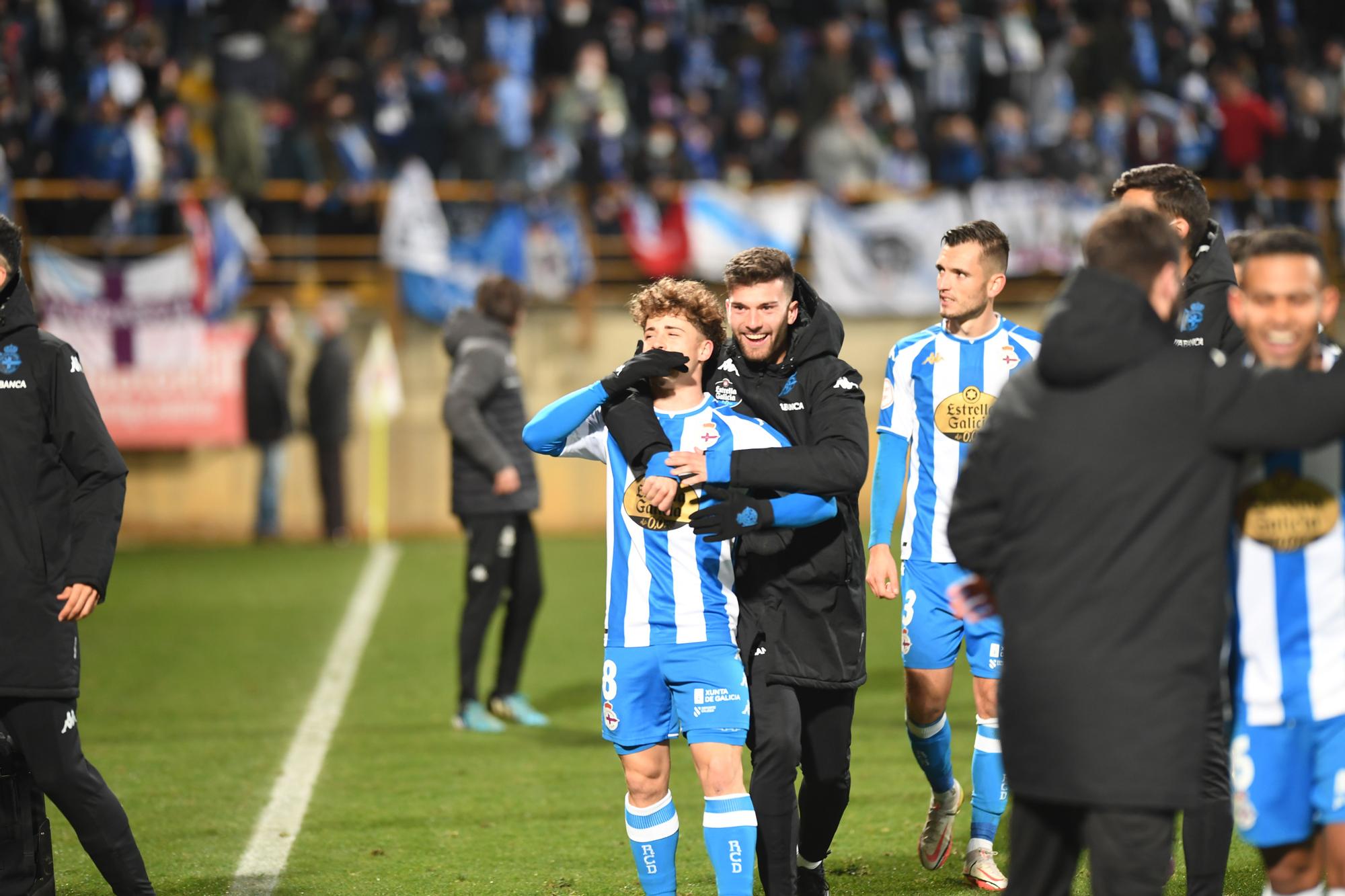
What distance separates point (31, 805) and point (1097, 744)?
3.16m

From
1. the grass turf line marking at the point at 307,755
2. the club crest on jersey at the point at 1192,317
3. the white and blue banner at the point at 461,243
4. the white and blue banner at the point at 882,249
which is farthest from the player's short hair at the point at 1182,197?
the white and blue banner at the point at 882,249

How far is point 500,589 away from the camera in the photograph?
8.80 meters

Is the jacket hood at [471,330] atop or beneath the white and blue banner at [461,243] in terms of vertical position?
beneath

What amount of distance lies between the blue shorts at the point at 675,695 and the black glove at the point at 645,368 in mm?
746

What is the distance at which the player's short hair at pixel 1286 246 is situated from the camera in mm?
3662

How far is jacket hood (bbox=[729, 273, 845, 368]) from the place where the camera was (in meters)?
4.91

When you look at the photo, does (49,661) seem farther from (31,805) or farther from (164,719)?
(164,719)

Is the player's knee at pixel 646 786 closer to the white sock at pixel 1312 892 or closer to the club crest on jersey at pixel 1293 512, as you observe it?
the white sock at pixel 1312 892

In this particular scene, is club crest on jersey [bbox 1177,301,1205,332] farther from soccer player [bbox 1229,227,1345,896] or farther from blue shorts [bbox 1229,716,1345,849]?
blue shorts [bbox 1229,716,1345,849]

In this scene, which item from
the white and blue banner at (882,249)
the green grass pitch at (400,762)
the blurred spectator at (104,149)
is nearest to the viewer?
the green grass pitch at (400,762)

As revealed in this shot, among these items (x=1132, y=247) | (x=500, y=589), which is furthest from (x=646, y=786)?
(x=500, y=589)

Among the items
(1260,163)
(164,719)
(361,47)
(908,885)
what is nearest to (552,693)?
(164,719)

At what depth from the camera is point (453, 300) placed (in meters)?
18.3

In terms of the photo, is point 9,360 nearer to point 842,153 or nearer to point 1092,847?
point 1092,847
